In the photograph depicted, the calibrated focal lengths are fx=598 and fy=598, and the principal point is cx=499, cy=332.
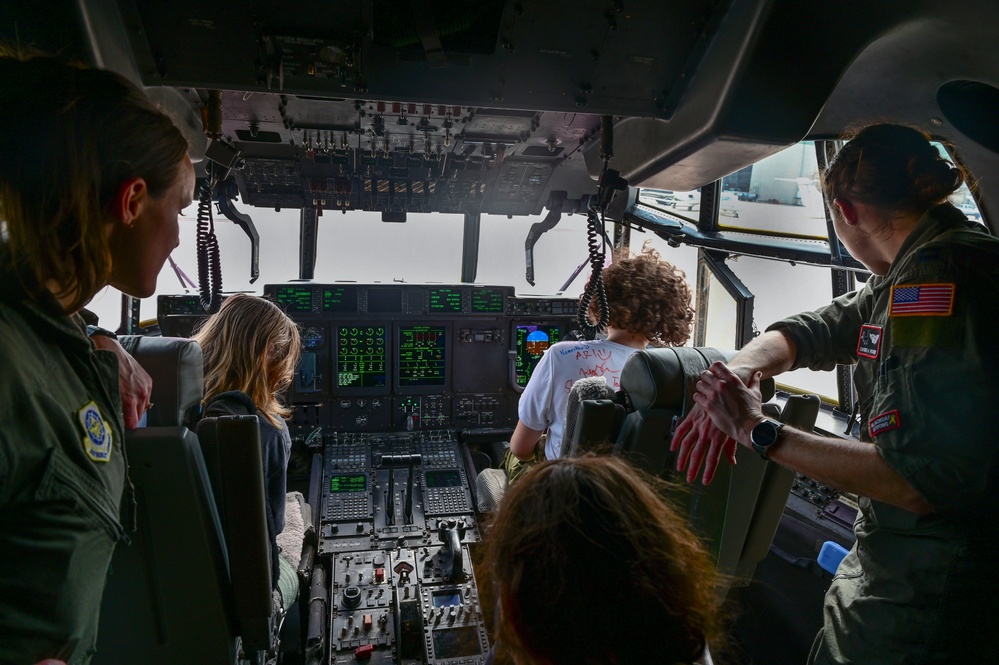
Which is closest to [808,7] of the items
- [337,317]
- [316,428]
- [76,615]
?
[76,615]

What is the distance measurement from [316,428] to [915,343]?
3042mm

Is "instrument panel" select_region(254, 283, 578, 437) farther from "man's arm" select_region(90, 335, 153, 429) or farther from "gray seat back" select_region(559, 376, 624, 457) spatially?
"man's arm" select_region(90, 335, 153, 429)

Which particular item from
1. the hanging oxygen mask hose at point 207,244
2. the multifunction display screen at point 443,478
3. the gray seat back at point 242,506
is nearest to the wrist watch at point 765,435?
the gray seat back at point 242,506

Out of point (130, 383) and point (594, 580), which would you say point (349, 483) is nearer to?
point (130, 383)

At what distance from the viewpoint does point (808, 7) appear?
4.54 ft

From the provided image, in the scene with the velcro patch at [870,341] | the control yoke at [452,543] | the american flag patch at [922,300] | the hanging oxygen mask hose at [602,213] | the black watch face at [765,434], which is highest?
the hanging oxygen mask hose at [602,213]

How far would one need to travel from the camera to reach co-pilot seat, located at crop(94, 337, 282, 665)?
124 cm

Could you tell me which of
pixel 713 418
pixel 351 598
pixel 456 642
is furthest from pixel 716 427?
pixel 351 598

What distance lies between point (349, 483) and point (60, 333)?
96.4 inches

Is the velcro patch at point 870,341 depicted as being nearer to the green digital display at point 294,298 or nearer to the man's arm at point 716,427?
the man's arm at point 716,427

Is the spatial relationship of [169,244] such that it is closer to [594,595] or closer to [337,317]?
[594,595]

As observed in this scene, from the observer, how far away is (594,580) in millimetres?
643

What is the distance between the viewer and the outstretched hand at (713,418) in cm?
133

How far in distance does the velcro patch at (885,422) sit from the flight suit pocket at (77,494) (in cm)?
125
